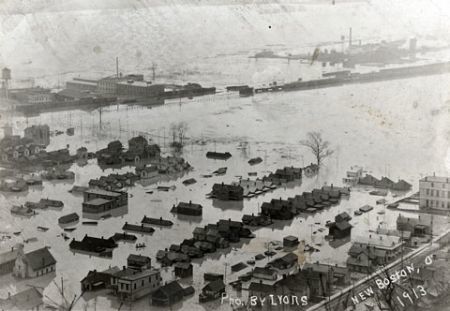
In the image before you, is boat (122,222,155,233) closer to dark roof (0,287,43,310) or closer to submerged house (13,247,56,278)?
submerged house (13,247,56,278)

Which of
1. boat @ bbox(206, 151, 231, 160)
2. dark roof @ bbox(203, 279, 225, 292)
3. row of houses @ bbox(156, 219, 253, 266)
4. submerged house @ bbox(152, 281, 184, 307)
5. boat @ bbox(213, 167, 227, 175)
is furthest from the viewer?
boat @ bbox(206, 151, 231, 160)

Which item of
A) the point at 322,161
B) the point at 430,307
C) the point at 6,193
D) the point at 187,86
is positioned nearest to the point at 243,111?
the point at 187,86

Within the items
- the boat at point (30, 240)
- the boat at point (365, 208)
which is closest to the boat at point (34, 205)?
the boat at point (30, 240)

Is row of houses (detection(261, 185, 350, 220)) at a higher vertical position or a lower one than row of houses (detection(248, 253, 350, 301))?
higher

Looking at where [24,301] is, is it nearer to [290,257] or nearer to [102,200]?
[290,257]

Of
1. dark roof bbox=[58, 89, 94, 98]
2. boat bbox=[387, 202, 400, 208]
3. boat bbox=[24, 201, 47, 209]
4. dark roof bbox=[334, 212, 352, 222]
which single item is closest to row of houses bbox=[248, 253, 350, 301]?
dark roof bbox=[334, 212, 352, 222]

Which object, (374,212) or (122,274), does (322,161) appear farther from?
(122,274)

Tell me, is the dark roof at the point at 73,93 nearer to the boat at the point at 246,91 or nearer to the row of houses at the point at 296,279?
the boat at the point at 246,91

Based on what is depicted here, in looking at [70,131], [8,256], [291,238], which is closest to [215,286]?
[291,238]
